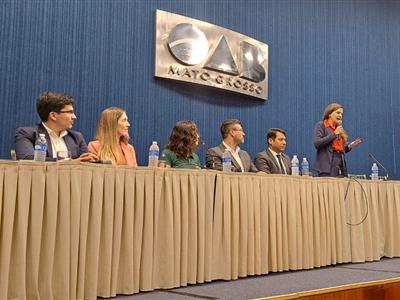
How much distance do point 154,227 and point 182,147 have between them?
29.4 inches

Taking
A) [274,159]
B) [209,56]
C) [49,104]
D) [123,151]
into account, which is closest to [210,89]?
[209,56]

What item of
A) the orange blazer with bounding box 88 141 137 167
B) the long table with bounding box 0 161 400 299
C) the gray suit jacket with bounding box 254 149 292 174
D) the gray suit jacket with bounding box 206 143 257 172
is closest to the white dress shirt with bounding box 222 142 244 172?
the gray suit jacket with bounding box 206 143 257 172

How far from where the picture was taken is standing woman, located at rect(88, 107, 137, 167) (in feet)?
7.54

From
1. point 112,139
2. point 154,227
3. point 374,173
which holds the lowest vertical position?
point 154,227

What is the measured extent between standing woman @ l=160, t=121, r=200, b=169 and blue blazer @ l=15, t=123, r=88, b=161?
0.46 m

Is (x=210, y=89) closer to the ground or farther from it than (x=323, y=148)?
farther from it

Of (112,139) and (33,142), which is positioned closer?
(33,142)

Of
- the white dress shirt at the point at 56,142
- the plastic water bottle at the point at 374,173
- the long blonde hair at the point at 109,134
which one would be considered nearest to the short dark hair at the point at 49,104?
the white dress shirt at the point at 56,142

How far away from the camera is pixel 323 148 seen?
317 centimetres

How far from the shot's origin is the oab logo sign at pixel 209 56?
11.8 ft

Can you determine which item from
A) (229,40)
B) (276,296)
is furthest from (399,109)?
(276,296)

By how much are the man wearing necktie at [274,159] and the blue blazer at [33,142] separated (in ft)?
3.91

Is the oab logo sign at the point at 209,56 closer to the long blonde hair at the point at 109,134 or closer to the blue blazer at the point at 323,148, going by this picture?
the blue blazer at the point at 323,148

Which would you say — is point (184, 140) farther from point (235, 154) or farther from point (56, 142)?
point (56, 142)
